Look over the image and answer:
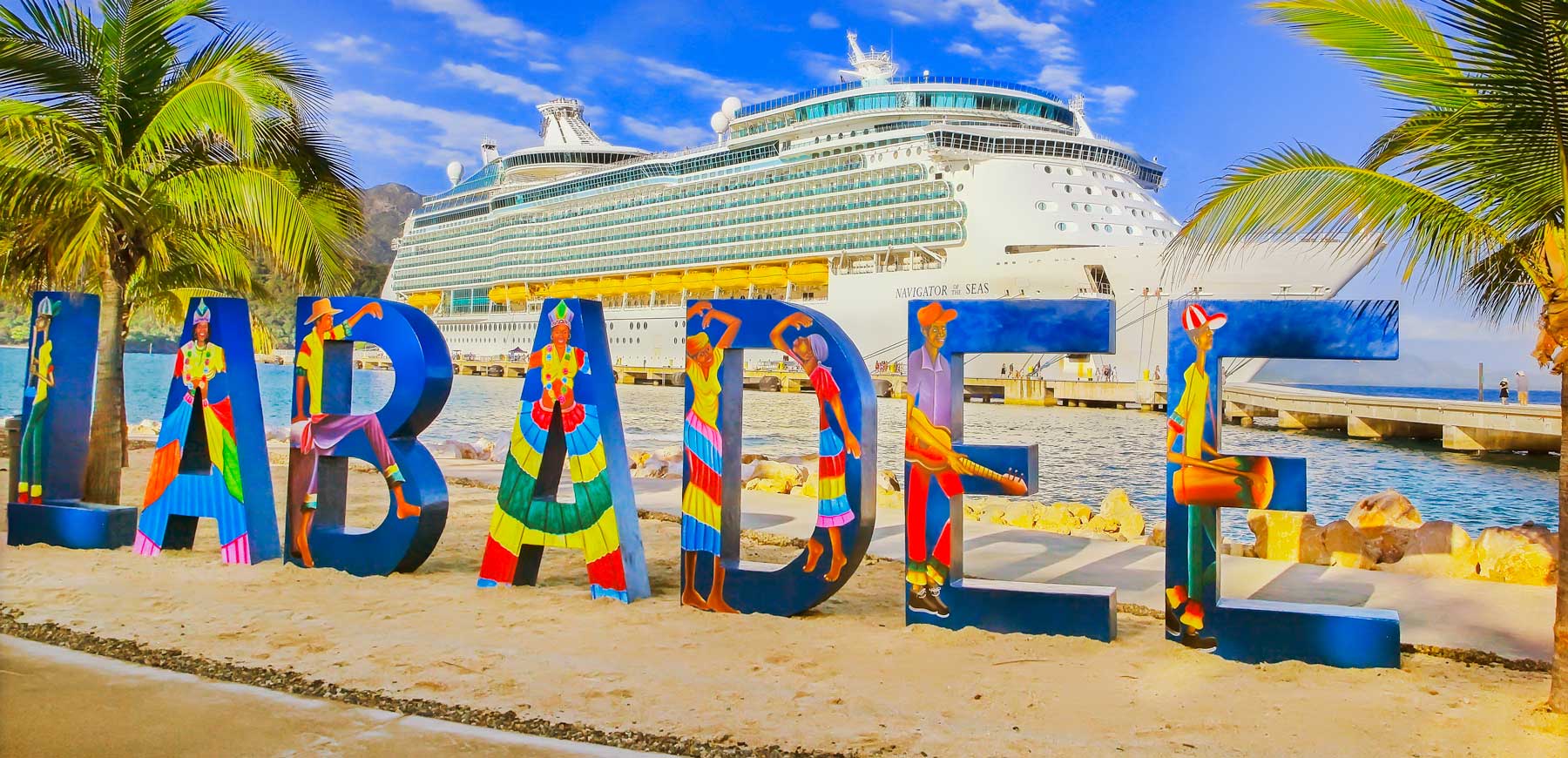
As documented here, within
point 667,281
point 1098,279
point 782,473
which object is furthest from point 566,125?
point 782,473

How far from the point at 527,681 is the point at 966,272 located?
3160cm

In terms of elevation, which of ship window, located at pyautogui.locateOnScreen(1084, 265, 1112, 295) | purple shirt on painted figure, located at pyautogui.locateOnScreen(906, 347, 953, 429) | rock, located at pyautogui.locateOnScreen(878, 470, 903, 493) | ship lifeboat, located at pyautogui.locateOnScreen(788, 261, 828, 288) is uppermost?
ship lifeboat, located at pyautogui.locateOnScreen(788, 261, 828, 288)

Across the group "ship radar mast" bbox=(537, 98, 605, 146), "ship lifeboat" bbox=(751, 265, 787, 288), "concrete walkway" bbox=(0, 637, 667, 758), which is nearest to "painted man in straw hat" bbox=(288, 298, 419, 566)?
"concrete walkway" bbox=(0, 637, 667, 758)

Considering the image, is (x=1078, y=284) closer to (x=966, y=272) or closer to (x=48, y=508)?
(x=966, y=272)

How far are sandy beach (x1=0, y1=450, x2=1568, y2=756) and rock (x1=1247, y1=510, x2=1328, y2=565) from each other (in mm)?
2429

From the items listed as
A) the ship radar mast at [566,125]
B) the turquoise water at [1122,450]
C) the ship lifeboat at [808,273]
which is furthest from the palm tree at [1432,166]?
the ship radar mast at [566,125]

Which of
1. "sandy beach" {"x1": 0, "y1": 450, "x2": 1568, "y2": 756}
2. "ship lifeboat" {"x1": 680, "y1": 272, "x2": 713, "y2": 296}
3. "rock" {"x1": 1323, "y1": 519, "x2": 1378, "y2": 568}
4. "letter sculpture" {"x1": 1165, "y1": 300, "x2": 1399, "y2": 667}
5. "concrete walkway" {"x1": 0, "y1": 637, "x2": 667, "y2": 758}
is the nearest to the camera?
"concrete walkway" {"x1": 0, "y1": 637, "x2": 667, "y2": 758}

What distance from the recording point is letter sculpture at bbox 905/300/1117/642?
499 centimetres

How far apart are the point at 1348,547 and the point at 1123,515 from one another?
7.67ft

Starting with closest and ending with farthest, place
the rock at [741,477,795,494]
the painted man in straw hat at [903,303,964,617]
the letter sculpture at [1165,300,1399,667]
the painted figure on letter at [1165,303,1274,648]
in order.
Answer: the letter sculpture at [1165,300,1399,667] < the painted figure on letter at [1165,303,1274,648] < the painted man in straw hat at [903,303,964,617] < the rock at [741,477,795,494]

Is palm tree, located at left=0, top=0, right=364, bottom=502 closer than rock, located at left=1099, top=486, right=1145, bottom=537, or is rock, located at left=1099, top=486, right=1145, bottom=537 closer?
palm tree, located at left=0, top=0, right=364, bottom=502

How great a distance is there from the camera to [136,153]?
7203 millimetres

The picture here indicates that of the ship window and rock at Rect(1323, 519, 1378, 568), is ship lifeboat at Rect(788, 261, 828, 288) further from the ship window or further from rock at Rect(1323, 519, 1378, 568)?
rock at Rect(1323, 519, 1378, 568)

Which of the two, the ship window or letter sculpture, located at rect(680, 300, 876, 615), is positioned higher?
the ship window
